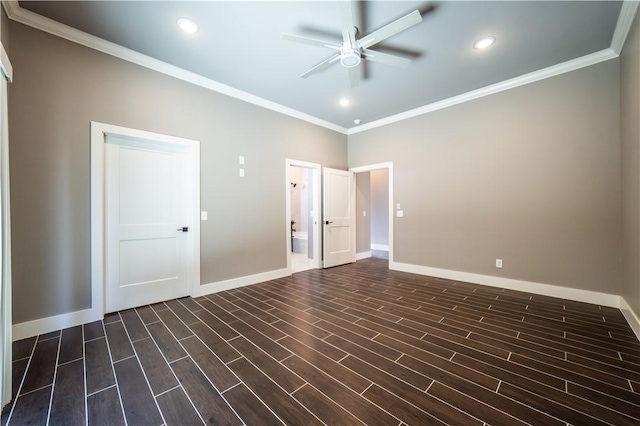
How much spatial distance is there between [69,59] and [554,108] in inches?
226

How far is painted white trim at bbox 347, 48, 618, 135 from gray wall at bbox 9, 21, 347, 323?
10.0ft

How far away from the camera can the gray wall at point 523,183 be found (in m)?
3.03

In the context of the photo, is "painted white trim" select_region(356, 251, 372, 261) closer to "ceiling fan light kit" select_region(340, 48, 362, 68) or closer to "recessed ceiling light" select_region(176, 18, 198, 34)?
"ceiling fan light kit" select_region(340, 48, 362, 68)

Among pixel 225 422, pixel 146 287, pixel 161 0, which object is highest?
pixel 161 0

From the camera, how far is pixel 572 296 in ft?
10.5

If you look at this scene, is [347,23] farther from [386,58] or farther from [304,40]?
[386,58]

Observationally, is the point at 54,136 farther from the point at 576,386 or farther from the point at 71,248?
the point at 576,386

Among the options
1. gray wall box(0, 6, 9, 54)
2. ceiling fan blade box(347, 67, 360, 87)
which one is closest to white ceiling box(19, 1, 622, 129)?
gray wall box(0, 6, 9, 54)

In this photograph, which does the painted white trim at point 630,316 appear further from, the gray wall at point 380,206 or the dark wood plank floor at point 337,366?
the gray wall at point 380,206

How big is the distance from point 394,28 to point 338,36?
2.36 ft

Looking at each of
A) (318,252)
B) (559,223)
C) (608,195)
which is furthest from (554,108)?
(318,252)

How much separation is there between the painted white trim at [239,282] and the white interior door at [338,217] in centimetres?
113

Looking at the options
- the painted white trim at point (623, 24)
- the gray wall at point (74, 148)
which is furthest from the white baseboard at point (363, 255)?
the painted white trim at point (623, 24)

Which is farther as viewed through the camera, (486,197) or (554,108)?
(486,197)
